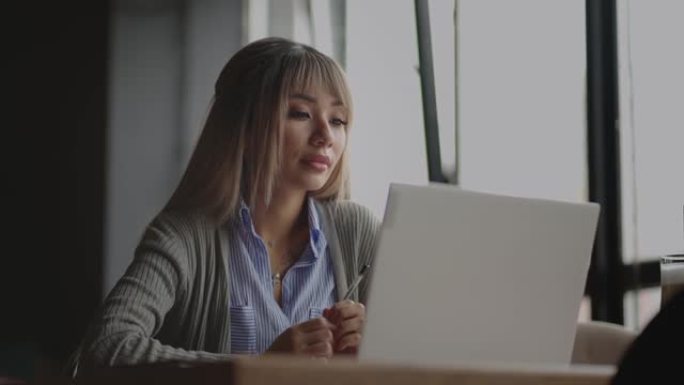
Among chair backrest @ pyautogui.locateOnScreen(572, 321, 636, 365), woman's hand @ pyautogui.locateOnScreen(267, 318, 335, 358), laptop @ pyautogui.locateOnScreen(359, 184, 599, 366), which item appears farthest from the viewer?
chair backrest @ pyautogui.locateOnScreen(572, 321, 636, 365)

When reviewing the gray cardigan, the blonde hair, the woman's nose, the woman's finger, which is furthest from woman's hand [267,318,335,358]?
the woman's nose

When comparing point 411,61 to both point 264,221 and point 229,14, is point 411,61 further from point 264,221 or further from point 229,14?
point 264,221

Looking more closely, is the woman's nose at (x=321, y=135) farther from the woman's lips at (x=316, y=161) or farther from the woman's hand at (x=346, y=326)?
the woman's hand at (x=346, y=326)

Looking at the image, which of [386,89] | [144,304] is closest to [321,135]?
[144,304]

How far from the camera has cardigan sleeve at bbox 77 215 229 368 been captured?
163cm

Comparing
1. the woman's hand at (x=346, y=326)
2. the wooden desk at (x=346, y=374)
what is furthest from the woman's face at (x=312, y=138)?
the wooden desk at (x=346, y=374)

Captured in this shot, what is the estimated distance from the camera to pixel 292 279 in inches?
77.7

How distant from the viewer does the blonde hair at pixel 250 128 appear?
6.47 ft

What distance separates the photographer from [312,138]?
2.04 metres

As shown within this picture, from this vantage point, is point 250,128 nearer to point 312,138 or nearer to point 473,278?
point 312,138

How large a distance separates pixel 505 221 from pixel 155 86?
3996mm

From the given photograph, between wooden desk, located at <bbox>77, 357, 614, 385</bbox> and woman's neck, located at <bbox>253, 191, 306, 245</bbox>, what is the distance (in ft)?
4.08

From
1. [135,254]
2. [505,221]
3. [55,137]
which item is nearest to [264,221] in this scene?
[135,254]

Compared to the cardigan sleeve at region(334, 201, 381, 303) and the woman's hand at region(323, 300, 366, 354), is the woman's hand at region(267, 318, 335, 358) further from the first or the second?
the cardigan sleeve at region(334, 201, 381, 303)
